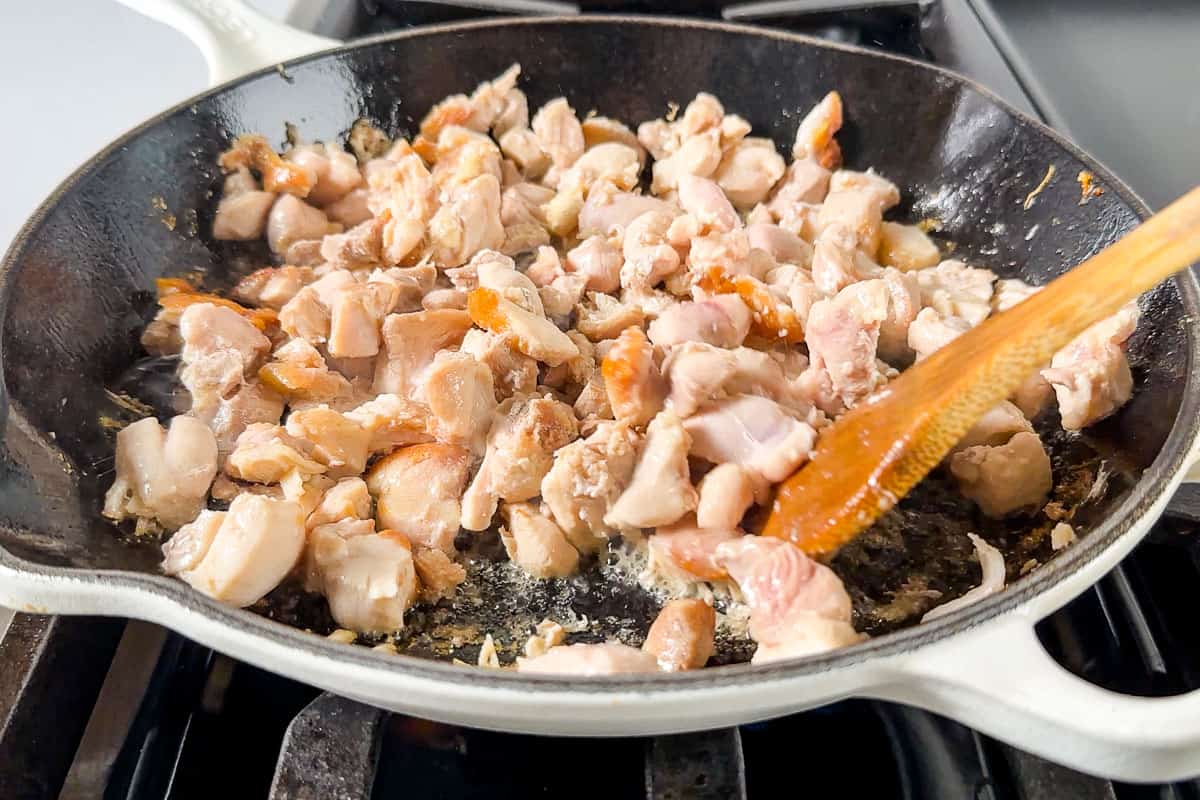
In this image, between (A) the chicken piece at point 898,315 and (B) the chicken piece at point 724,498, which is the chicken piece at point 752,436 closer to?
(B) the chicken piece at point 724,498

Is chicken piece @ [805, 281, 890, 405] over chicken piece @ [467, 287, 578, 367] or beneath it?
over

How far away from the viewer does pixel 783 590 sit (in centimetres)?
80

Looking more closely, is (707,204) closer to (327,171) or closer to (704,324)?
(704,324)

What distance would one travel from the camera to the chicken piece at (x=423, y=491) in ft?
3.13

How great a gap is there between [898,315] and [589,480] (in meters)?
0.47

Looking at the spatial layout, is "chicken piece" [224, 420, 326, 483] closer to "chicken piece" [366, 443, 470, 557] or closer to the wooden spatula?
"chicken piece" [366, 443, 470, 557]

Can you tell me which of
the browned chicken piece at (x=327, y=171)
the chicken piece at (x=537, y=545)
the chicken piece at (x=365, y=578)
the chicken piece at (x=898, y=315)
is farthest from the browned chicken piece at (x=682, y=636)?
the browned chicken piece at (x=327, y=171)

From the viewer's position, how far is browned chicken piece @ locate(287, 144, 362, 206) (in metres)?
1.31

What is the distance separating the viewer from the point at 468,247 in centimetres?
122

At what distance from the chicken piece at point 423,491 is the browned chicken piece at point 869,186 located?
688mm

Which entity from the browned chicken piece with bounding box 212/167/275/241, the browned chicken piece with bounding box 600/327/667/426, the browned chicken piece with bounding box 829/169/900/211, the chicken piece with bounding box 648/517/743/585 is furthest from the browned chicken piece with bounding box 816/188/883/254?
the browned chicken piece with bounding box 212/167/275/241

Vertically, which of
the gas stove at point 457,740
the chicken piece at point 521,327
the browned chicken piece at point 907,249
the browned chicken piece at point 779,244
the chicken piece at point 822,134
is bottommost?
the gas stove at point 457,740

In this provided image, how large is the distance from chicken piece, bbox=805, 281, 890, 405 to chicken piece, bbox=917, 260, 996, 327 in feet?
0.46

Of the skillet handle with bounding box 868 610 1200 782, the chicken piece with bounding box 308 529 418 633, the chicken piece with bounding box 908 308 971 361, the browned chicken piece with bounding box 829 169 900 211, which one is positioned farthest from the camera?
the browned chicken piece with bounding box 829 169 900 211
